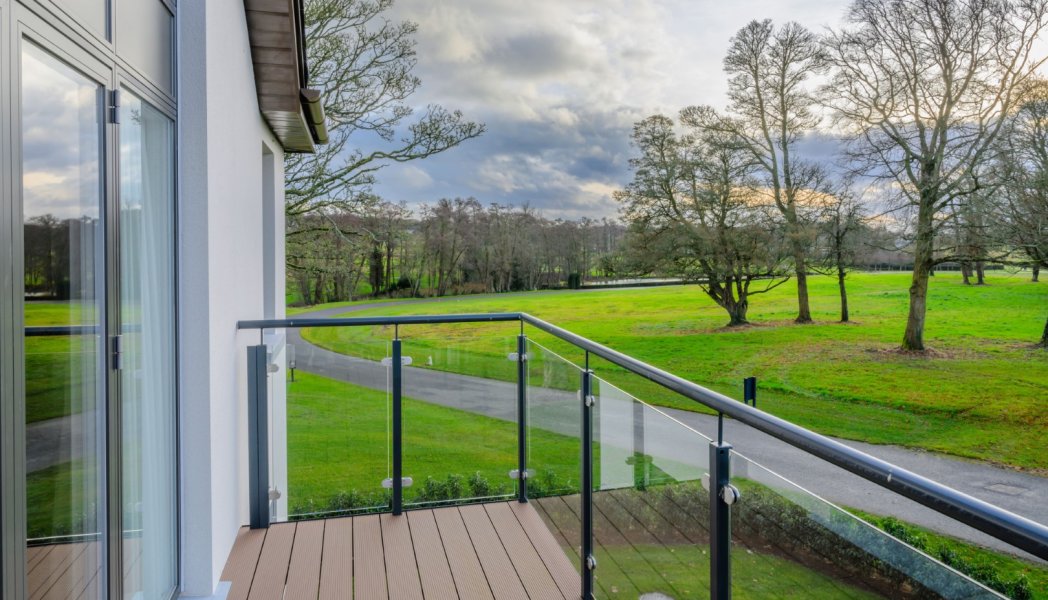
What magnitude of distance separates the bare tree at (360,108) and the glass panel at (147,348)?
31.3 feet

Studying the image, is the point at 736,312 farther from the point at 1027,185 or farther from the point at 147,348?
the point at 147,348

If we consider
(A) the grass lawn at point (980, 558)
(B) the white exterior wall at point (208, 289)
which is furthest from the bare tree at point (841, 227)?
(B) the white exterior wall at point (208, 289)

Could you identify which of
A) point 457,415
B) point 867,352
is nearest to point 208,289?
point 457,415

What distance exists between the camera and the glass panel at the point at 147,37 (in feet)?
6.61

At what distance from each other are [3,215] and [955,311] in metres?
22.2

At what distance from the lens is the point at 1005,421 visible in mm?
13875

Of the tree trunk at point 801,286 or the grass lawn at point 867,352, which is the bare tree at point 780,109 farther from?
the grass lawn at point 867,352

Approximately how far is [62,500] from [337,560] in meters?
1.68

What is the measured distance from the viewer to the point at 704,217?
21.9m

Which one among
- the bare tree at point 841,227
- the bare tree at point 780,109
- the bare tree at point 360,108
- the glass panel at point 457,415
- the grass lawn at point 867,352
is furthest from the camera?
the bare tree at point 780,109

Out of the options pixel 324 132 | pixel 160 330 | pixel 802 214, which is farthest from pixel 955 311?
pixel 160 330

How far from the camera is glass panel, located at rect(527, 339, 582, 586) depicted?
2.94 metres

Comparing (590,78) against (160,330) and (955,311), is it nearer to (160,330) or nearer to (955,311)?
(955,311)

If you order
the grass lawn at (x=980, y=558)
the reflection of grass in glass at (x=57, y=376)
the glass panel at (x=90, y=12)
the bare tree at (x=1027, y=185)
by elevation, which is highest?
the bare tree at (x=1027, y=185)
